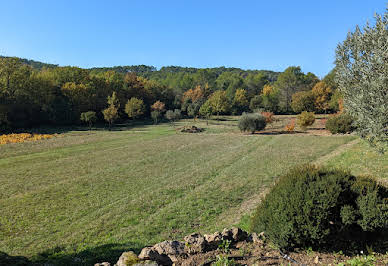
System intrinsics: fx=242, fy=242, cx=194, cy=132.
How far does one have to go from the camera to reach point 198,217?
30.3 feet

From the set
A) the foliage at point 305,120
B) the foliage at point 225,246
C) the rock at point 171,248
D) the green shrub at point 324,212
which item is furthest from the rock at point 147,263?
the foliage at point 305,120

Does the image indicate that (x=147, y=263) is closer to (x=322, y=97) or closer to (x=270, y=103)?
(x=322, y=97)

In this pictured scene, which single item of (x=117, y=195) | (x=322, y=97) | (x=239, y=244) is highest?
(x=322, y=97)

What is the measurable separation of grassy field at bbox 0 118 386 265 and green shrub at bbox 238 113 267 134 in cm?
1569

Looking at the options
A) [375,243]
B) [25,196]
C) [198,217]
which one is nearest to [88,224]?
[198,217]

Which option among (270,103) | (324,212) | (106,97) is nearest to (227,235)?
(324,212)

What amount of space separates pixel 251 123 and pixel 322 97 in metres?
34.6

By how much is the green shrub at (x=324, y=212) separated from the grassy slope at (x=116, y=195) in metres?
3.30

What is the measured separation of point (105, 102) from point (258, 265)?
63.1 metres

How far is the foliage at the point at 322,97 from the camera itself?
61.9 metres

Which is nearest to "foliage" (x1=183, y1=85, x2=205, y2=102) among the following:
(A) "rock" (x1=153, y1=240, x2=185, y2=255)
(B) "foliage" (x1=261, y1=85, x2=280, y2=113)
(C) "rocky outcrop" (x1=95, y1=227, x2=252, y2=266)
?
(B) "foliage" (x1=261, y1=85, x2=280, y2=113)

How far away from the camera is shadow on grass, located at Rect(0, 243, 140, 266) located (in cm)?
613

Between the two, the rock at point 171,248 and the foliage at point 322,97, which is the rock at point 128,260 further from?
the foliage at point 322,97

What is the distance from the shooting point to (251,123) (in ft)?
126
